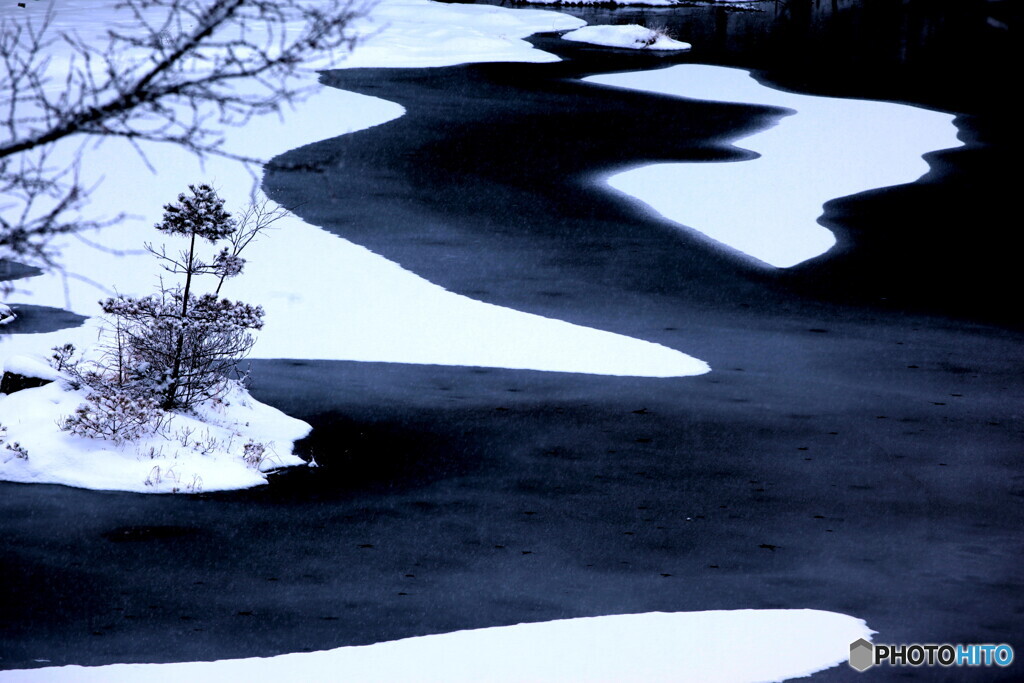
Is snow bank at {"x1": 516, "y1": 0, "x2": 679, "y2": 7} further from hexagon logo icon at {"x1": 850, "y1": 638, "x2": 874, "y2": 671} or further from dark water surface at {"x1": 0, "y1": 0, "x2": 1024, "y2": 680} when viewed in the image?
hexagon logo icon at {"x1": 850, "y1": 638, "x2": 874, "y2": 671}

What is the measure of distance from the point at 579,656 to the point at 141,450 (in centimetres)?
515

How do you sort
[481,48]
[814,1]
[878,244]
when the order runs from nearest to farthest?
[878,244] < [481,48] < [814,1]

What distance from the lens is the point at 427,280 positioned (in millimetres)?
17469

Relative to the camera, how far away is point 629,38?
38875 millimetres

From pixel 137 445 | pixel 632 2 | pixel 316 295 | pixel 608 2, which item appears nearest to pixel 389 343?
pixel 316 295

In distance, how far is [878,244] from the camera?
19547mm

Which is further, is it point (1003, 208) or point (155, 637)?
point (1003, 208)

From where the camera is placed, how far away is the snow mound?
10.4 meters

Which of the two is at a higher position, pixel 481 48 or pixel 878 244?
pixel 481 48

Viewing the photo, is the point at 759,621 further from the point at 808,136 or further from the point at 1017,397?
the point at 808,136

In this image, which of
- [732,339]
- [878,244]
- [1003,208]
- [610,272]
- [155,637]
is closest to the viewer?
[155,637]

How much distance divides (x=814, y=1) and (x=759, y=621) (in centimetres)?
5023

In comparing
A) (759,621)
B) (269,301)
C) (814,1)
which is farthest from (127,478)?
(814,1)

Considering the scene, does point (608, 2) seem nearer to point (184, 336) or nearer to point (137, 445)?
point (184, 336)
